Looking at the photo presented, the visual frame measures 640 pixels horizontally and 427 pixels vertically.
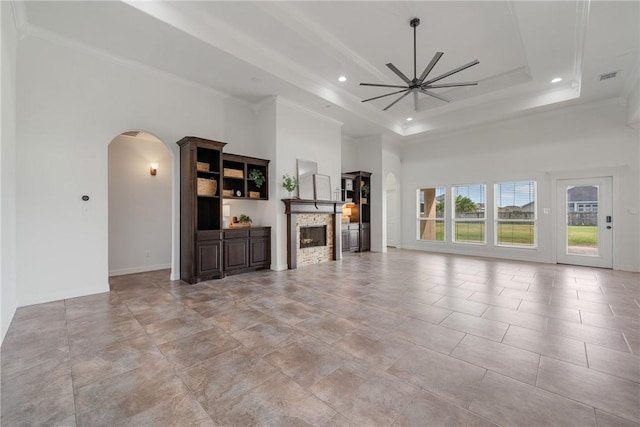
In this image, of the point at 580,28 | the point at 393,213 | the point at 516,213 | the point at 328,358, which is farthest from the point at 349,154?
the point at 328,358

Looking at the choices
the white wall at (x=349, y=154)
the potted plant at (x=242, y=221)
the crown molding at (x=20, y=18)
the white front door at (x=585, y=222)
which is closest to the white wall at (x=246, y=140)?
the potted plant at (x=242, y=221)

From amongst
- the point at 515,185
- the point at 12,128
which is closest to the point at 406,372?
the point at 12,128

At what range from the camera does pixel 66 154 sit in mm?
4074

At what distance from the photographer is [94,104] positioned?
434cm

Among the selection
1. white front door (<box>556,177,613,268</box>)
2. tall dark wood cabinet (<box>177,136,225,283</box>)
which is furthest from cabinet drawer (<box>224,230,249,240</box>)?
white front door (<box>556,177,613,268</box>)

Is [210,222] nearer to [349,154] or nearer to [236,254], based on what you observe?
[236,254]

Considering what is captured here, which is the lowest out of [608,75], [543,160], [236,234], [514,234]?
[514,234]

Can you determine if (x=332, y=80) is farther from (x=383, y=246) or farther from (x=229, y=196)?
(x=383, y=246)

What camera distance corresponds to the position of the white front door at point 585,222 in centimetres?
631

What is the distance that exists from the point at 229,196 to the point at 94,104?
2.50m

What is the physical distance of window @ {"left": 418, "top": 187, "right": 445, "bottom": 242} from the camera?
29.9 feet

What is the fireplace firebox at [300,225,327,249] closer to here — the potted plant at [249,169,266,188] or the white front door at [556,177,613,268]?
the potted plant at [249,169,266,188]

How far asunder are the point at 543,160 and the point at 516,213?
147 cm

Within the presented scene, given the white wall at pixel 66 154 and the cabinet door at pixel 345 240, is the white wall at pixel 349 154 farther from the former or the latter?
the white wall at pixel 66 154
